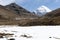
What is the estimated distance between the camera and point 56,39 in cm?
1947

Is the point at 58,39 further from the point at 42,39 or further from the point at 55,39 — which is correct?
the point at 42,39

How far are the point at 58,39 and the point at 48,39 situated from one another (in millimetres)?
1029

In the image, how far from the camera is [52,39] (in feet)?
64.5

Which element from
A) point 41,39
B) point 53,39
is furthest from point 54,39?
point 41,39

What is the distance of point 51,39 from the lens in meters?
19.7

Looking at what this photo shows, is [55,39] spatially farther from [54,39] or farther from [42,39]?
[42,39]

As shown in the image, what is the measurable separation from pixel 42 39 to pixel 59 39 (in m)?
1.76

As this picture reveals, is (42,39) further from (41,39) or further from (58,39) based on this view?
(58,39)

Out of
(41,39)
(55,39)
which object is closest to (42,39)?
(41,39)

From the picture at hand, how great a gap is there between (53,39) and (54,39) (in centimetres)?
11

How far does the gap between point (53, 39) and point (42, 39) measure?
115 cm

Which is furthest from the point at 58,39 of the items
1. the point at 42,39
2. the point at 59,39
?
the point at 42,39

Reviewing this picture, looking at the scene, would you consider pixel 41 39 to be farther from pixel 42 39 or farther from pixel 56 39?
pixel 56 39

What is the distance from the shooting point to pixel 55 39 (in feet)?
64.1
